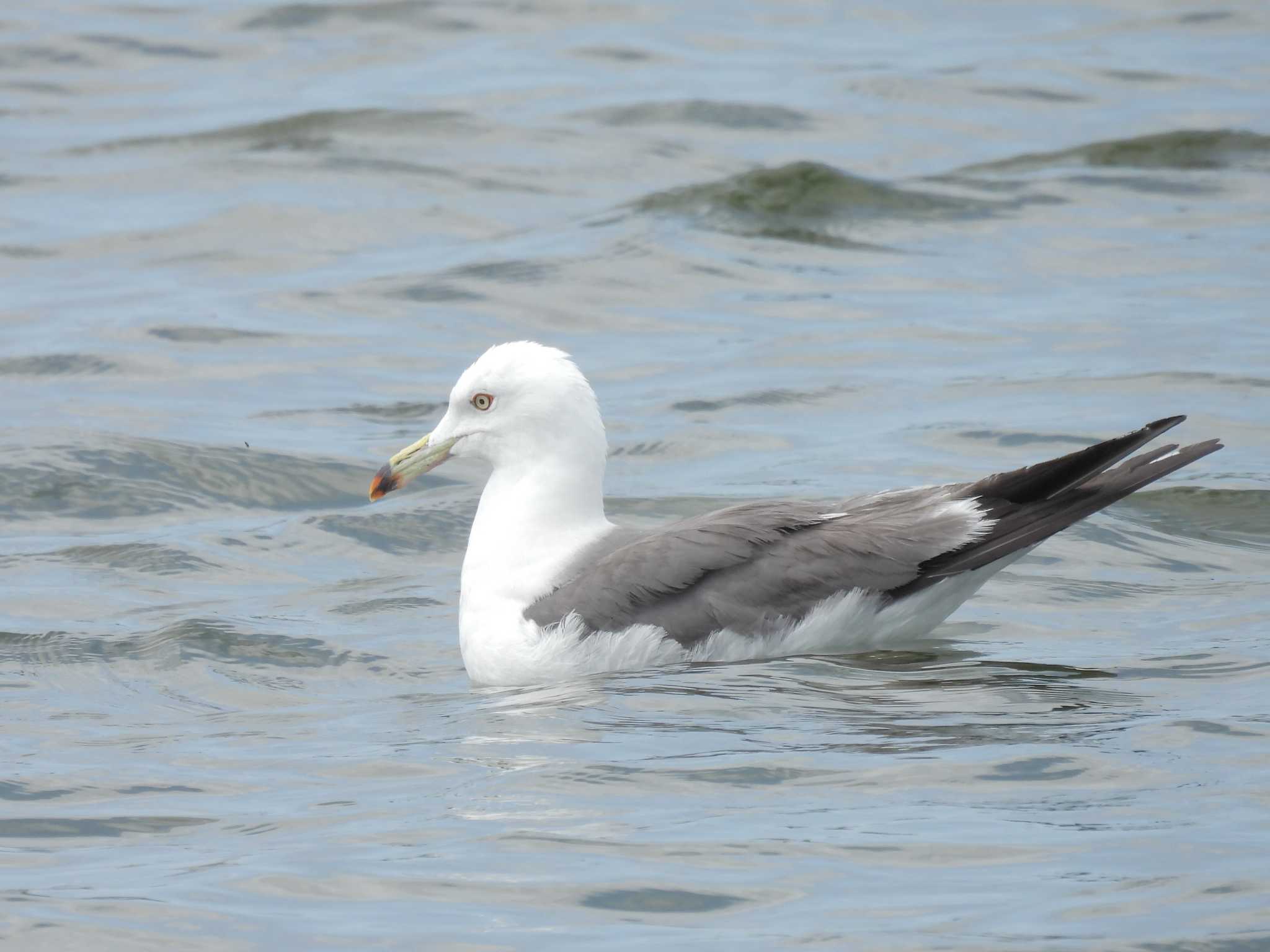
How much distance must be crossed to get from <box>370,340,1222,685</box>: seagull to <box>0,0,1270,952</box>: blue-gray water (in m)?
0.19

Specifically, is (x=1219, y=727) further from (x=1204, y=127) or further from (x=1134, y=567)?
(x=1204, y=127)

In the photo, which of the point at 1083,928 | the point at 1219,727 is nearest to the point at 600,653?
the point at 1219,727

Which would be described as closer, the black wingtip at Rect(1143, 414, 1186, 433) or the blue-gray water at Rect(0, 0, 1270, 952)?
the blue-gray water at Rect(0, 0, 1270, 952)

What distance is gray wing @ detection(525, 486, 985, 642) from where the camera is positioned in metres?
7.61

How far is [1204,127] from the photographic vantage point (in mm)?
18469

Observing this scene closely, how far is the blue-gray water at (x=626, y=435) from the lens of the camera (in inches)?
215

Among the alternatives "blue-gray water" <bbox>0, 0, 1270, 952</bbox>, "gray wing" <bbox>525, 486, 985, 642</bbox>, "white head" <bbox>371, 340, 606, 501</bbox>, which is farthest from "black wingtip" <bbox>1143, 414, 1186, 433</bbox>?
"white head" <bbox>371, 340, 606, 501</bbox>

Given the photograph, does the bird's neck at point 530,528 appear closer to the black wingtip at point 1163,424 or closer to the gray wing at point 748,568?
the gray wing at point 748,568

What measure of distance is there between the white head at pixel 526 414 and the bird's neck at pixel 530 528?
0.03 meters

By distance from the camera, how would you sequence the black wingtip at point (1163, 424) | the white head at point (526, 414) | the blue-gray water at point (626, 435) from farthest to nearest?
the white head at point (526, 414) < the black wingtip at point (1163, 424) < the blue-gray water at point (626, 435)

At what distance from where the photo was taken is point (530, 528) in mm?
8219

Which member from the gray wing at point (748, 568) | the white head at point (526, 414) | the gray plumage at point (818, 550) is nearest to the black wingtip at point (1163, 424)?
the gray plumage at point (818, 550)

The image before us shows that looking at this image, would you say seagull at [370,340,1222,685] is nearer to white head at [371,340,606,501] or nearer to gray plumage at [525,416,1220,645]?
gray plumage at [525,416,1220,645]

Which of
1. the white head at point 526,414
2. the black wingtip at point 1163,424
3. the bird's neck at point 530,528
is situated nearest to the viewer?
the black wingtip at point 1163,424
